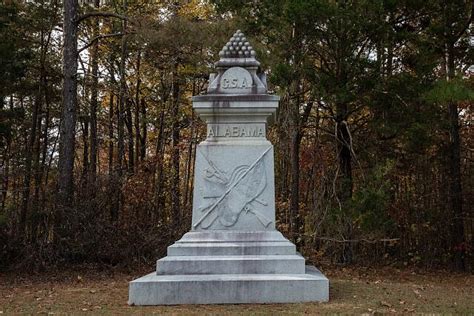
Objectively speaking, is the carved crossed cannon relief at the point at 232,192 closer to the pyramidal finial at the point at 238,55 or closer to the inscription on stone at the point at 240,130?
the inscription on stone at the point at 240,130

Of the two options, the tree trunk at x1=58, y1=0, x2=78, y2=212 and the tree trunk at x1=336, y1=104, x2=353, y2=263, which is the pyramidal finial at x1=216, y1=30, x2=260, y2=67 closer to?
the tree trunk at x1=336, y1=104, x2=353, y2=263

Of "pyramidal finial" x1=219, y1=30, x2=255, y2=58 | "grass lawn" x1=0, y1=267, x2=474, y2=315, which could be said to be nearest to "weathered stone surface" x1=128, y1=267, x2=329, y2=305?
"grass lawn" x1=0, y1=267, x2=474, y2=315

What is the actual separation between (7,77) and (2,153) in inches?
183

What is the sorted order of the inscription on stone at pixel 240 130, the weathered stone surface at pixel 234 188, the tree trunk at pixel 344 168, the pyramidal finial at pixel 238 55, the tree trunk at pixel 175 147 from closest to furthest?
the weathered stone surface at pixel 234 188 → the inscription on stone at pixel 240 130 → the pyramidal finial at pixel 238 55 → the tree trunk at pixel 344 168 → the tree trunk at pixel 175 147

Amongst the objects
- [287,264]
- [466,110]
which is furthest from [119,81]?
[287,264]

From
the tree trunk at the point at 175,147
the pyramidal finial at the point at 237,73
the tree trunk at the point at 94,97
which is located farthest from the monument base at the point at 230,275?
the tree trunk at the point at 94,97

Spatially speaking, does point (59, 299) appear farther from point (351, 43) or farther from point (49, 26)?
point (49, 26)

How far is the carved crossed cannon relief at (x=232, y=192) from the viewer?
30.1ft

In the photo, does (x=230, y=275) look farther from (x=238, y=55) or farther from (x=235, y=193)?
(x=238, y=55)

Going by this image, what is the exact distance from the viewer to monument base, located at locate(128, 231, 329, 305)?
786cm

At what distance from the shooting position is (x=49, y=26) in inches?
744

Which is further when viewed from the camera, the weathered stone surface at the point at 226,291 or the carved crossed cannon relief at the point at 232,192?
the carved crossed cannon relief at the point at 232,192

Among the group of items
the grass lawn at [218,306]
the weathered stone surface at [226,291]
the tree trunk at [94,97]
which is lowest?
the grass lawn at [218,306]

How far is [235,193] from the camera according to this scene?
9.22m
